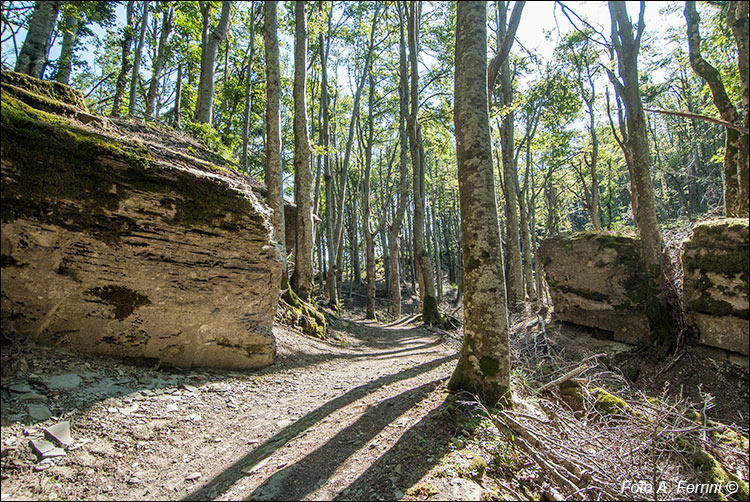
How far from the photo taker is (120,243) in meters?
4.06

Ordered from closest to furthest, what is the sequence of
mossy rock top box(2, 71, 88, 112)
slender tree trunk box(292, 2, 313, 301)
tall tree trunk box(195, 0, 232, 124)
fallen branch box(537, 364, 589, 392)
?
mossy rock top box(2, 71, 88, 112), fallen branch box(537, 364, 589, 392), slender tree trunk box(292, 2, 313, 301), tall tree trunk box(195, 0, 232, 124)

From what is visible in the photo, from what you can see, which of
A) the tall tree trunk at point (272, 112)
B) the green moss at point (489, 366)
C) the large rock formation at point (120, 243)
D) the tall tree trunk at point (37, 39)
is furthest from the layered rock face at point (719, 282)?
the tall tree trunk at point (37, 39)

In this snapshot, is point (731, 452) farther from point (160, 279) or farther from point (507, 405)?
point (160, 279)

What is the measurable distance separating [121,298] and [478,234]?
4.52m

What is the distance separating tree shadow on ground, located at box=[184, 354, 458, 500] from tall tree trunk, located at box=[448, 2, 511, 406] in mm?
1459

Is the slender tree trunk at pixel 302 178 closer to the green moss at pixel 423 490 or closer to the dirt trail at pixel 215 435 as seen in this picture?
the dirt trail at pixel 215 435

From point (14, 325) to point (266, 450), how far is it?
302 centimetres

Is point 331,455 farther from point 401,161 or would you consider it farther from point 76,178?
point 401,161

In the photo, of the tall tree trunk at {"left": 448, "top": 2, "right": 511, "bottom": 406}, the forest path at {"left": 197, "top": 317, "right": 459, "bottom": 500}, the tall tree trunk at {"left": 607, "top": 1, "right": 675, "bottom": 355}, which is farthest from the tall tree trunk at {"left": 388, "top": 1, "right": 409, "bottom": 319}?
the tall tree trunk at {"left": 448, "top": 2, "right": 511, "bottom": 406}

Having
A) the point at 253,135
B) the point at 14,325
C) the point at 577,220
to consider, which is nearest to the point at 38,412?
the point at 14,325

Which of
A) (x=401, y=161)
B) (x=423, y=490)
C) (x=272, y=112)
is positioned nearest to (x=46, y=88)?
(x=272, y=112)

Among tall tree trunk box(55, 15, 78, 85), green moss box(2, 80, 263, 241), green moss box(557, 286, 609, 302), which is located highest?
tall tree trunk box(55, 15, 78, 85)

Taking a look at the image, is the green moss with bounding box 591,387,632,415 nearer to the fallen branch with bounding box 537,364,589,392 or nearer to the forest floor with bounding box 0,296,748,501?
the fallen branch with bounding box 537,364,589,392

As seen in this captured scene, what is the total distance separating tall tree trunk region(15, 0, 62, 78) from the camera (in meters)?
6.99
